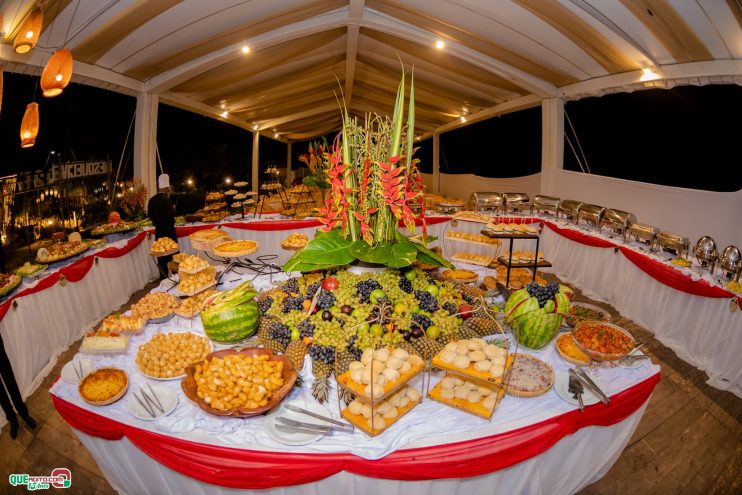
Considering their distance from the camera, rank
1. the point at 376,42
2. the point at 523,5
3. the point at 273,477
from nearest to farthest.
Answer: the point at 273,477 < the point at 523,5 < the point at 376,42

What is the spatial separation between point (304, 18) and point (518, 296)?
16.3ft

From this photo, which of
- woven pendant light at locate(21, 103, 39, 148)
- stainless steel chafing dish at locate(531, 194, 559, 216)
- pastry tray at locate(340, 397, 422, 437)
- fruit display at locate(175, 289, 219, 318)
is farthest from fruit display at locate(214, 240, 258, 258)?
stainless steel chafing dish at locate(531, 194, 559, 216)

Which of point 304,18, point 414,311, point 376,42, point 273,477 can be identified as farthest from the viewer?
point 376,42

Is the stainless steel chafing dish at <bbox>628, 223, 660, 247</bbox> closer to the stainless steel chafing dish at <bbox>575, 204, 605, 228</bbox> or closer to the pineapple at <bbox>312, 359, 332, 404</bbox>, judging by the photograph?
the stainless steel chafing dish at <bbox>575, 204, 605, 228</bbox>

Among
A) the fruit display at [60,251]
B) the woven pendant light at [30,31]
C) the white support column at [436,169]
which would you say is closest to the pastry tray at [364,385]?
the woven pendant light at [30,31]

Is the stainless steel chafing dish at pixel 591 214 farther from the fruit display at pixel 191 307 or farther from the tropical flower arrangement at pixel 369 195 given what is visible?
the fruit display at pixel 191 307

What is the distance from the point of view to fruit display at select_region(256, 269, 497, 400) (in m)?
2.01

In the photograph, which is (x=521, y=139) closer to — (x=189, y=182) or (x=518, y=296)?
(x=189, y=182)

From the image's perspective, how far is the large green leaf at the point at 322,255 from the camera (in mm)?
2365

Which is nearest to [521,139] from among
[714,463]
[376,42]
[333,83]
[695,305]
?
[333,83]

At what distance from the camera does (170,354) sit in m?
2.06

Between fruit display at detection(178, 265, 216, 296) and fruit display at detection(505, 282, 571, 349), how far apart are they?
7.10 ft

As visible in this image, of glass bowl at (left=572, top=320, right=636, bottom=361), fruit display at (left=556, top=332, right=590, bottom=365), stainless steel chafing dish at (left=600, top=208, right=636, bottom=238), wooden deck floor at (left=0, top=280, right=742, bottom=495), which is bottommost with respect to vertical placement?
wooden deck floor at (left=0, top=280, right=742, bottom=495)

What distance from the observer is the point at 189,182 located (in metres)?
9.73
